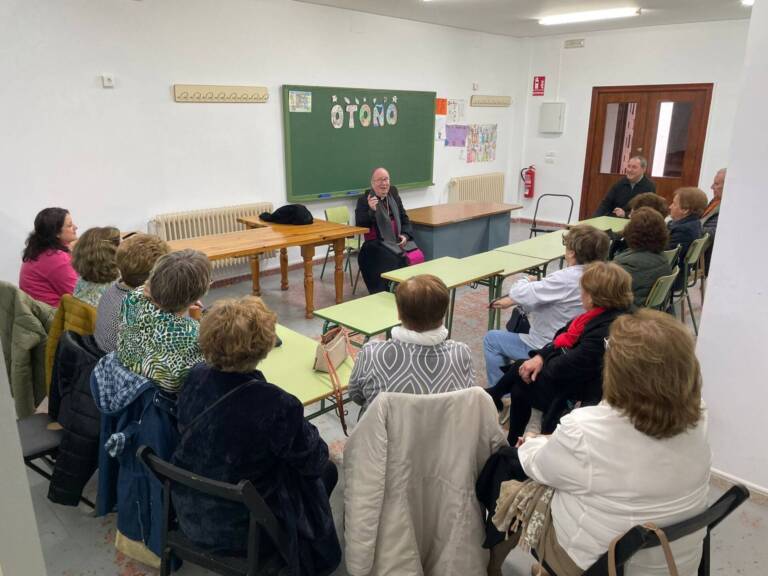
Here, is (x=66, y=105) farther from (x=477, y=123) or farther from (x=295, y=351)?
(x=477, y=123)

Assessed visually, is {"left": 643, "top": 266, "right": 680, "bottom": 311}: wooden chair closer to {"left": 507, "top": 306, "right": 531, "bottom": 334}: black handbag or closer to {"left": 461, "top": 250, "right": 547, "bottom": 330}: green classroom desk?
{"left": 507, "top": 306, "right": 531, "bottom": 334}: black handbag

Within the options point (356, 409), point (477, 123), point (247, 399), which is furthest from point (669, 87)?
point (247, 399)

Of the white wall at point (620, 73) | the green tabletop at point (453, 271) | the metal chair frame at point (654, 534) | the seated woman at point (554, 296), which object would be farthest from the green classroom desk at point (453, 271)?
the white wall at point (620, 73)

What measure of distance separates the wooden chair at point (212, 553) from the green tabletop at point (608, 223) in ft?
14.0

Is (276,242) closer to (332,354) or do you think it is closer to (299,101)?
(299,101)

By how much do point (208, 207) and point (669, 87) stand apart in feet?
19.7

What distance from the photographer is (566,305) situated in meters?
2.79

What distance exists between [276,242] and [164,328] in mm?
2475

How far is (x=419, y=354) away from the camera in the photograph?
72.9 inches

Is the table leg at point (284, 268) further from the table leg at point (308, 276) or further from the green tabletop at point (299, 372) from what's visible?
the green tabletop at point (299, 372)

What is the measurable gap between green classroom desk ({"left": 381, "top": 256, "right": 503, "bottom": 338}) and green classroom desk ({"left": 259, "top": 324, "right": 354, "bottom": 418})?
116 centimetres

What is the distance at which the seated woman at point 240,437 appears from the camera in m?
1.53

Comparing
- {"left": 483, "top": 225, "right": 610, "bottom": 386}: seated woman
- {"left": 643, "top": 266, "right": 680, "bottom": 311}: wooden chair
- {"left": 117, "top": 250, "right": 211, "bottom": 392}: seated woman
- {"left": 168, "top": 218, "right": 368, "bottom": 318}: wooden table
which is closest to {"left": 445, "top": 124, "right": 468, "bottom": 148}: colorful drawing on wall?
{"left": 168, "top": 218, "right": 368, "bottom": 318}: wooden table

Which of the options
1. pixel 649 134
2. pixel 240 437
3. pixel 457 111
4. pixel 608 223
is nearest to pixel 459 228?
pixel 608 223
